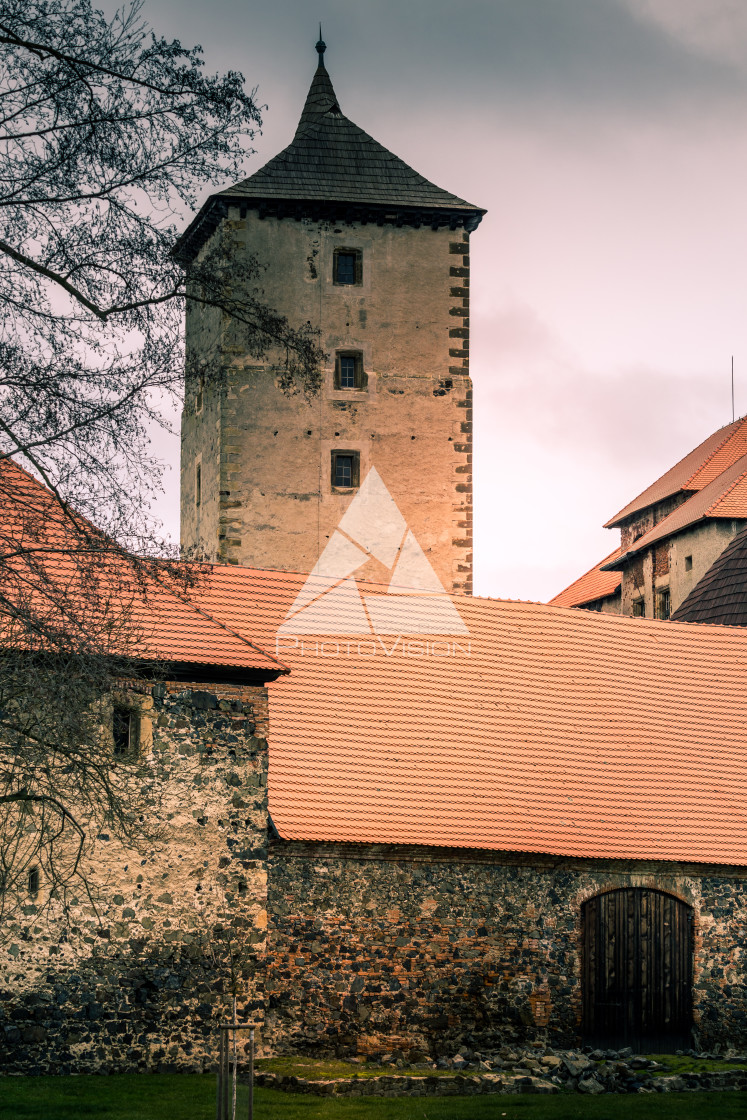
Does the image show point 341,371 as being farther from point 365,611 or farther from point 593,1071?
point 593,1071

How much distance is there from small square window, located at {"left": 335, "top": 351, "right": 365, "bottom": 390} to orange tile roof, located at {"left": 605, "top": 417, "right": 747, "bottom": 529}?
11.0 m

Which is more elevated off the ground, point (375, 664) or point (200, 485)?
point (200, 485)

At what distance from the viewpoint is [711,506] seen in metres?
31.1

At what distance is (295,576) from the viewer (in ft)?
60.2

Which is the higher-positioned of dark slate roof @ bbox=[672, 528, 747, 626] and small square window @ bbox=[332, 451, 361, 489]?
small square window @ bbox=[332, 451, 361, 489]

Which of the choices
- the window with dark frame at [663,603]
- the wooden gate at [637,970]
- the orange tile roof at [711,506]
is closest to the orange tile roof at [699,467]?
the orange tile roof at [711,506]

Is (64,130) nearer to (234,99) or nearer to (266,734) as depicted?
(234,99)

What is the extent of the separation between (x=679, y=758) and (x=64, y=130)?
41.9 ft

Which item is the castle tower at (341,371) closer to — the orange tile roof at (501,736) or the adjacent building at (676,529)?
the orange tile roof at (501,736)

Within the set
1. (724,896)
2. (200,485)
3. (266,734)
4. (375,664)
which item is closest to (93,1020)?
(266,734)

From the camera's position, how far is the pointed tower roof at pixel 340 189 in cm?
2670

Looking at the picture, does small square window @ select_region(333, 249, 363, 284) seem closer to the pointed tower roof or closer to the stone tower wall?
the stone tower wall

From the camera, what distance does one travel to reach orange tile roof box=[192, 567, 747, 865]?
53.1ft

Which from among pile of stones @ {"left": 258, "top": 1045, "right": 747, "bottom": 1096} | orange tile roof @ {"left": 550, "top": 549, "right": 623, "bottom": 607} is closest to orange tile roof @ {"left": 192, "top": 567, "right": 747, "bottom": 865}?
pile of stones @ {"left": 258, "top": 1045, "right": 747, "bottom": 1096}
